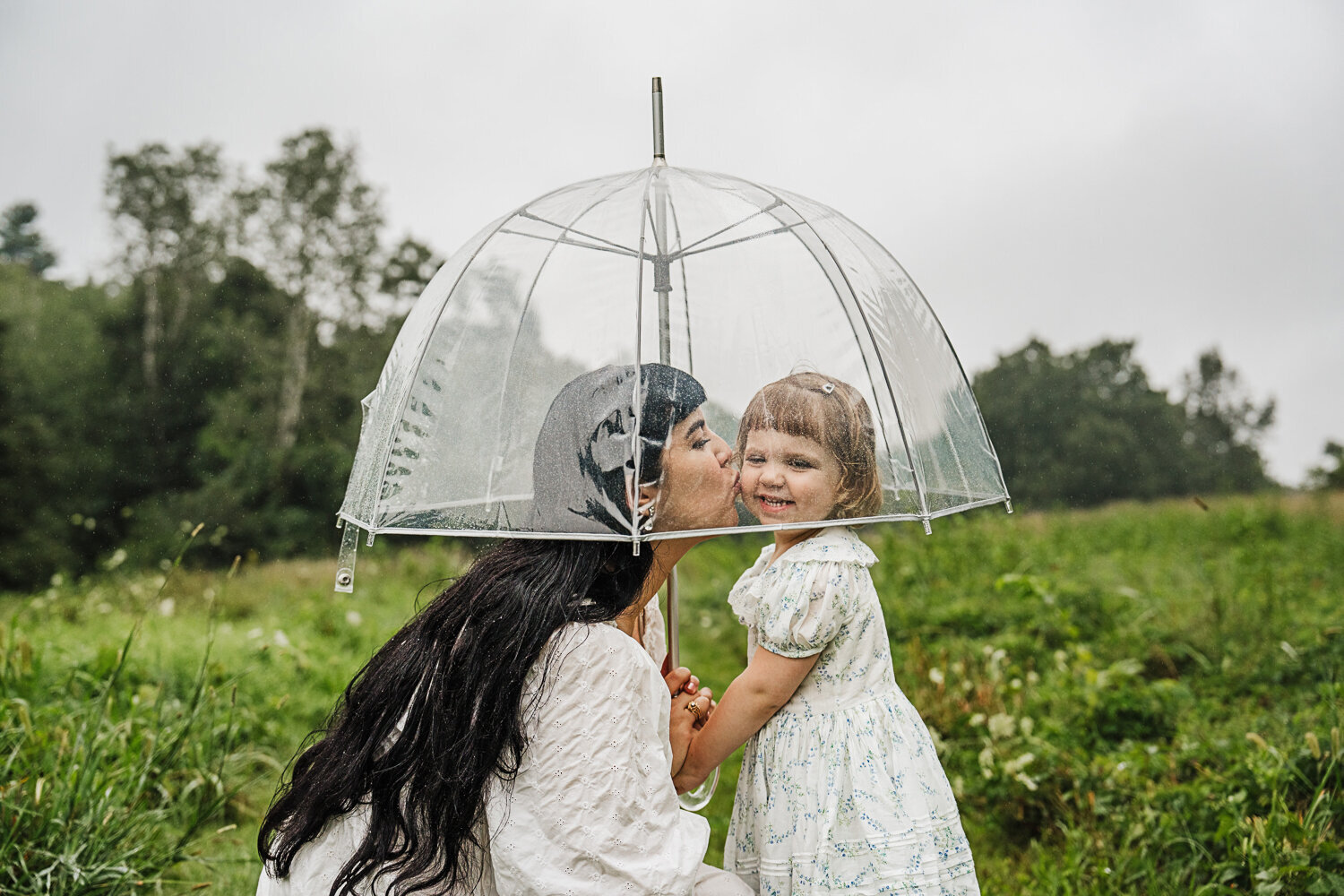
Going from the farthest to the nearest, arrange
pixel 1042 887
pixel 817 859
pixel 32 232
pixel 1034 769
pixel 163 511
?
1. pixel 32 232
2. pixel 163 511
3. pixel 1034 769
4. pixel 1042 887
5. pixel 817 859

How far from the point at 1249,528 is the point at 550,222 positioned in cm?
955

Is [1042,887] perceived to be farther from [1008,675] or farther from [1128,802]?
[1008,675]

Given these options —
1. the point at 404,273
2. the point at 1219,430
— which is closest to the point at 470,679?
the point at 404,273

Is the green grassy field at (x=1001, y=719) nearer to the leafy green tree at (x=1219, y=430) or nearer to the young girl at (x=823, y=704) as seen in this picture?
the young girl at (x=823, y=704)

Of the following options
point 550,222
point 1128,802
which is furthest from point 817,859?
point 1128,802

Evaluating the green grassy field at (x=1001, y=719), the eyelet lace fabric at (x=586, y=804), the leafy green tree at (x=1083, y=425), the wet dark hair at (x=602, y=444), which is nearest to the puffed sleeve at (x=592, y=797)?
the eyelet lace fabric at (x=586, y=804)

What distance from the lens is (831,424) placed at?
195cm

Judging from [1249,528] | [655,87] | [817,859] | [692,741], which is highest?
Answer: [655,87]

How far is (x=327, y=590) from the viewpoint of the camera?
9.41 meters

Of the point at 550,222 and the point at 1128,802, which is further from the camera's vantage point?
the point at 1128,802

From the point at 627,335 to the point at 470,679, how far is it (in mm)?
713

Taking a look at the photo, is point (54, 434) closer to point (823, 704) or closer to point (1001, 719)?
point (1001, 719)

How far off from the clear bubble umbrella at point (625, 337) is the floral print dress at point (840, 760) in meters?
0.22

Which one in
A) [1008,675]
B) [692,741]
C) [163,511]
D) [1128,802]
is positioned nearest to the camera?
[692,741]
